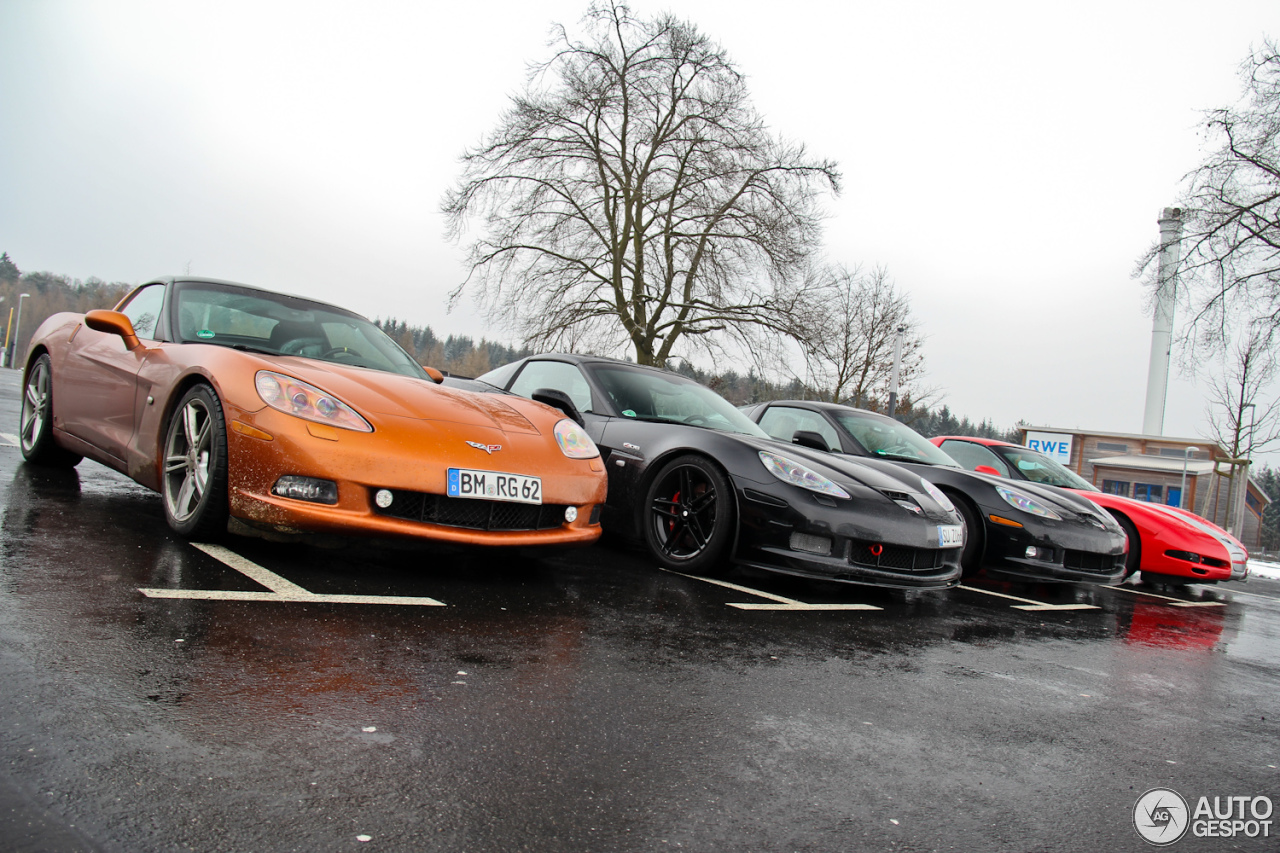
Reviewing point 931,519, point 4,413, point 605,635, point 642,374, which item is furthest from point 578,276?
point 605,635

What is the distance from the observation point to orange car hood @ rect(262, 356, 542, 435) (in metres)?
3.66

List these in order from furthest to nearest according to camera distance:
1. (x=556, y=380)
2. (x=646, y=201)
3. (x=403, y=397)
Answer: (x=646, y=201) → (x=556, y=380) → (x=403, y=397)

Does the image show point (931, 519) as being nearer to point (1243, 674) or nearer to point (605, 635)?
point (1243, 674)

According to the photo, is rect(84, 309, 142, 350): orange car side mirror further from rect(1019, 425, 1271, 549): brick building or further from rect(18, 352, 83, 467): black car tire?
rect(1019, 425, 1271, 549): brick building

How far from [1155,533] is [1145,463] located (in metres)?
25.6

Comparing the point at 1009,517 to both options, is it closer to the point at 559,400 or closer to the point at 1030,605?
the point at 1030,605

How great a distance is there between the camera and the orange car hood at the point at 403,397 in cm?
366

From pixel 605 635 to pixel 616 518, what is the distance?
2109mm

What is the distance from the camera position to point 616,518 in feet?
16.9

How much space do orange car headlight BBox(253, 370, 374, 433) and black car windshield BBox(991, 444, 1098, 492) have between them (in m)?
7.01

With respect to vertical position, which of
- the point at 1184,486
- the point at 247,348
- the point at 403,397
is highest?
the point at 1184,486

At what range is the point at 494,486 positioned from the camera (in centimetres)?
356

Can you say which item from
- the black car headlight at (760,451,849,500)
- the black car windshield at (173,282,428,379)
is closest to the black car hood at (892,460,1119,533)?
the black car headlight at (760,451,849,500)

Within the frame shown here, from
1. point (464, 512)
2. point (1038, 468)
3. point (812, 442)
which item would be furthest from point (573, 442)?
point (1038, 468)
